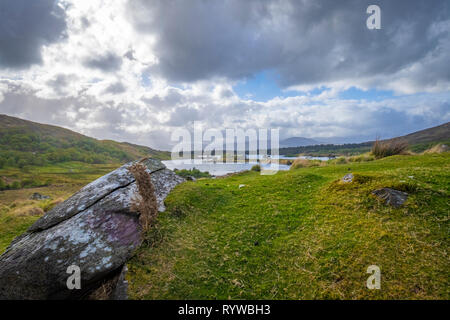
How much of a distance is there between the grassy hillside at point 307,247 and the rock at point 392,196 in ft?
0.52

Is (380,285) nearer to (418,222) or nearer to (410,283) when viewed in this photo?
(410,283)

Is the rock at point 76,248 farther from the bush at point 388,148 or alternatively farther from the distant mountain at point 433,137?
the distant mountain at point 433,137

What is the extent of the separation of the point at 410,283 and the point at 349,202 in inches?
113

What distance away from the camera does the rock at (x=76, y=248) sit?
4.07 metres

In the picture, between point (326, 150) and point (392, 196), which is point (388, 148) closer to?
point (392, 196)

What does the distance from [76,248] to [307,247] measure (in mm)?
5376

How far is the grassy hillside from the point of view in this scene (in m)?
3.50

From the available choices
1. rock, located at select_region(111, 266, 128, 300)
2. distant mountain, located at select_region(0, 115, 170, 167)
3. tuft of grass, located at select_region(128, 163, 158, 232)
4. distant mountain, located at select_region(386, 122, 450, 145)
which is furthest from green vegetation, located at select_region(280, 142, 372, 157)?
distant mountain, located at select_region(0, 115, 170, 167)

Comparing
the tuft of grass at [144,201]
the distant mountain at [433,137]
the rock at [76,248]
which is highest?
the distant mountain at [433,137]

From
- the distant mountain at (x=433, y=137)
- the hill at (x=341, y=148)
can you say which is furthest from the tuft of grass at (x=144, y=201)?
the distant mountain at (x=433, y=137)

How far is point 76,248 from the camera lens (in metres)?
4.47

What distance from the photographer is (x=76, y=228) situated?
4.83m

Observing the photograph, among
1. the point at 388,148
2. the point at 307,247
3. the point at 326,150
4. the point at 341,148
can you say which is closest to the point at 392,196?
the point at 307,247
